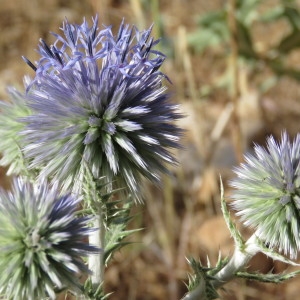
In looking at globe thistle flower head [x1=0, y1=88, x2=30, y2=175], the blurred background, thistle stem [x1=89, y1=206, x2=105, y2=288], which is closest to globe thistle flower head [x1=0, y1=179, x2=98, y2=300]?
thistle stem [x1=89, y1=206, x2=105, y2=288]

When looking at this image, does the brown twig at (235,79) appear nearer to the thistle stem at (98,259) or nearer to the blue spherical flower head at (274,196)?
the blue spherical flower head at (274,196)

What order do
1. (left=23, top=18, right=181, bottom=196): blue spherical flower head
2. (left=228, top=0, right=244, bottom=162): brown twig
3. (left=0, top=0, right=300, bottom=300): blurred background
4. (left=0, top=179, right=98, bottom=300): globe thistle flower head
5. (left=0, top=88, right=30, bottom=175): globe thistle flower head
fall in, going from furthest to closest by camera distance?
(left=0, top=0, right=300, bottom=300): blurred background → (left=228, top=0, right=244, bottom=162): brown twig → (left=0, top=88, right=30, bottom=175): globe thistle flower head → (left=23, top=18, right=181, bottom=196): blue spherical flower head → (left=0, top=179, right=98, bottom=300): globe thistle flower head

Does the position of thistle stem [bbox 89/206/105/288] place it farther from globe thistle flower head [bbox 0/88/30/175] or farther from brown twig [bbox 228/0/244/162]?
brown twig [bbox 228/0/244/162]

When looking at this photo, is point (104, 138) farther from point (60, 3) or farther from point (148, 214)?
point (60, 3)

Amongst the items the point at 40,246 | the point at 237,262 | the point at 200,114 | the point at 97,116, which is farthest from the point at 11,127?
the point at 200,114

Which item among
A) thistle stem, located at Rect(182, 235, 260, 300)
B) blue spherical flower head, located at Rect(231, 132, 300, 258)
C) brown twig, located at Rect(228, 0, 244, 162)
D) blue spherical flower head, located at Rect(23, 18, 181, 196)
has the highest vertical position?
brown twig, located at Rect(228, 0, 244, 162)

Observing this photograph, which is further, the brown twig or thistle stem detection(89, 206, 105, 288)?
the brown twig

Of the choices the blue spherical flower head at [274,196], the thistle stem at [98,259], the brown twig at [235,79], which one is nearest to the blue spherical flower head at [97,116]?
the thistle stem at [98,259]

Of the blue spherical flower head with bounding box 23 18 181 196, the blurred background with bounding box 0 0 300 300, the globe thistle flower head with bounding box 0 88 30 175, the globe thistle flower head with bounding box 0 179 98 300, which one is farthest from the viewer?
the blurred background with bounding box 0 0 300 300
